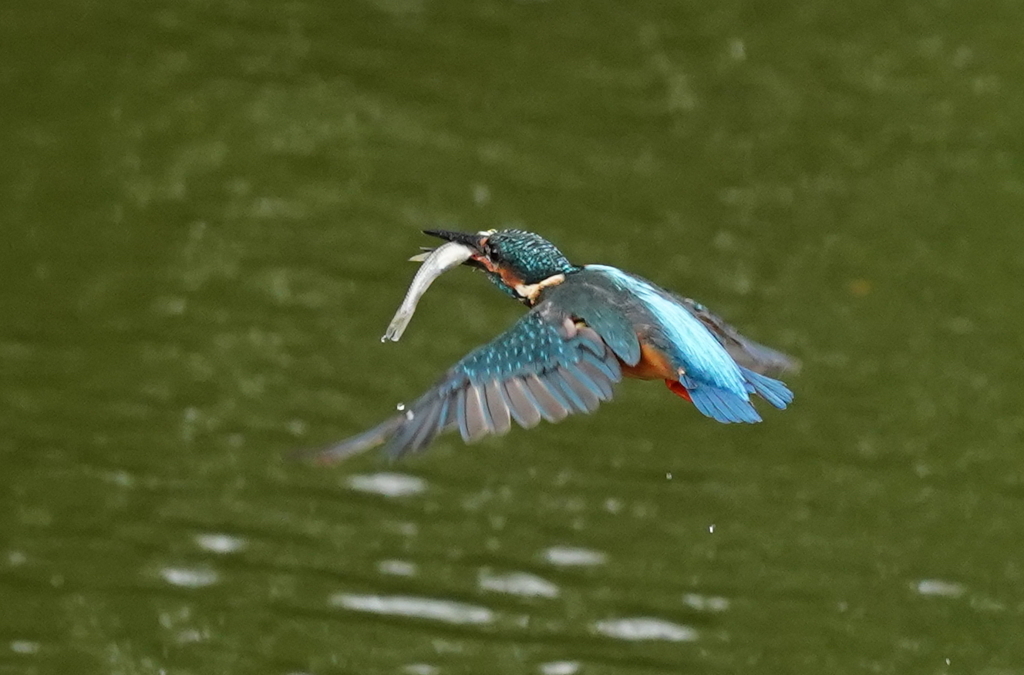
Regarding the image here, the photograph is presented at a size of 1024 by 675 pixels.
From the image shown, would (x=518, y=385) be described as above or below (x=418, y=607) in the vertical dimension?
above

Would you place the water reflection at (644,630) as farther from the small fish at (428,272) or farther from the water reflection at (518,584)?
the small fish at (428,272)

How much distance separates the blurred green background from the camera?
598cm

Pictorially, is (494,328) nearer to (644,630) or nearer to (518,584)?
(518,584)

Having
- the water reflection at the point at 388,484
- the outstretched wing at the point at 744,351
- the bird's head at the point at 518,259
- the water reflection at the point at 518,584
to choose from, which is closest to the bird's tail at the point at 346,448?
the bird's head at the point at 518,259

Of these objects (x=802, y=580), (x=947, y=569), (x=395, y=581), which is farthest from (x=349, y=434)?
(x=947, y=569)

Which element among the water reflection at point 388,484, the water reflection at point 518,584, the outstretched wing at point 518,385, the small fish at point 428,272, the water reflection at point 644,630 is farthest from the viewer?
the water reflection at point 388,484

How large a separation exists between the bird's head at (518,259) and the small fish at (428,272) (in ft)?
0.09

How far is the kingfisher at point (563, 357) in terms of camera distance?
435cm

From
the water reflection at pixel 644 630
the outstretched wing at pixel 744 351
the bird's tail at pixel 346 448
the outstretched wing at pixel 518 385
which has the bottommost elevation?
the water reflection at pixel 644 630

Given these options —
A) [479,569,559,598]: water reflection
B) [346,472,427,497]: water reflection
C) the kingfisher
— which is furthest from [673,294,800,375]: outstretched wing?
[346,472,427,497]: water reflection

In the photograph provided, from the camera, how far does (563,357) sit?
181 inches

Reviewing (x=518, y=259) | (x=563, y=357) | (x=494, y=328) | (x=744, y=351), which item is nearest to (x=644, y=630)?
(x=744, y=351)

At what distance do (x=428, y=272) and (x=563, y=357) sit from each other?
562 mm

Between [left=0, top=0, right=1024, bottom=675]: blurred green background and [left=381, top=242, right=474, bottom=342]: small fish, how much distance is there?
121 cm
